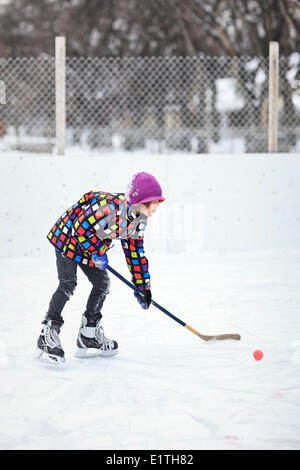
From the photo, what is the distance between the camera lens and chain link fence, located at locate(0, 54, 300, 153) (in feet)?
20.7

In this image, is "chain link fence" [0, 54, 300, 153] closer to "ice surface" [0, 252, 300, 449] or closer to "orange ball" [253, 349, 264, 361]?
"ice surface" [0, 252, 300, 449]

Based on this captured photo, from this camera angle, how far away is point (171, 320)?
12.6 feet

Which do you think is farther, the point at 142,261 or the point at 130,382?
the point at 142,261

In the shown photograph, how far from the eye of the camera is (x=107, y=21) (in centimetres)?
1902

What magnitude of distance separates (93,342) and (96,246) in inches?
21.3

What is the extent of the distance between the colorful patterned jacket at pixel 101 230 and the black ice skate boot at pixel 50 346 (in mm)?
Answer: 356

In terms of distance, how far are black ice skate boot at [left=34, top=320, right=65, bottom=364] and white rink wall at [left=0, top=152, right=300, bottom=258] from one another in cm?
273

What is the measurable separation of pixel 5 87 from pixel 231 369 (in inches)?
158

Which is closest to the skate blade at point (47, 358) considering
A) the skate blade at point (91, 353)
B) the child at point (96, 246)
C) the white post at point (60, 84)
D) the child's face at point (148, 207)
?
the child at point (96, 246)

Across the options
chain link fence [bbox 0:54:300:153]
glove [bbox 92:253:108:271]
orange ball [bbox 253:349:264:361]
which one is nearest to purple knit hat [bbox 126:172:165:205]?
glove [bbox 92:253:108:271]

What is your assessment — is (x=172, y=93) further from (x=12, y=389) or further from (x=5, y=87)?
(x=12, y=389)

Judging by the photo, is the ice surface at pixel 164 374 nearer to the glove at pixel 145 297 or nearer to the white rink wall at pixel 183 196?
the glove at pixel 145 297

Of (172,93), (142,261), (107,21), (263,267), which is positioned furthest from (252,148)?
(107,21)

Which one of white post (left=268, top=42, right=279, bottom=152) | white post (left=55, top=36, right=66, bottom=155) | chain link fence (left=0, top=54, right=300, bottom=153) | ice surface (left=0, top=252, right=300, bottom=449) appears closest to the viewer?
ice surface (left=0, top=252, right=300, bottom=449)
